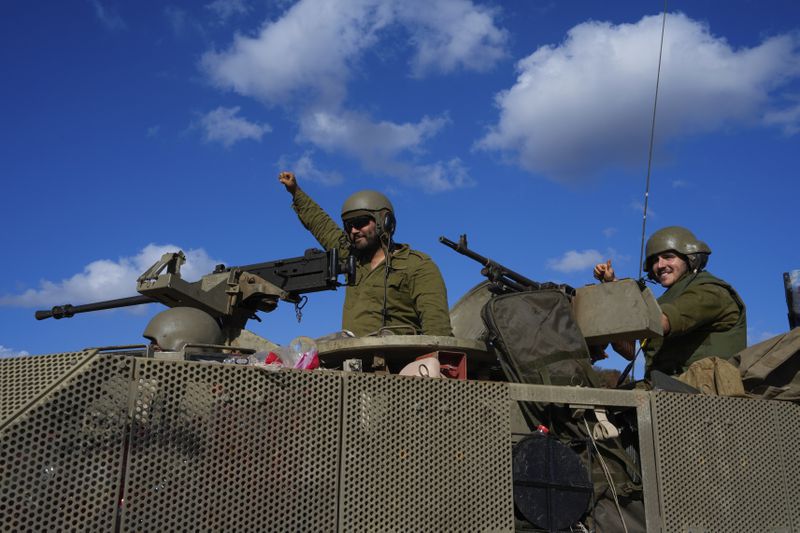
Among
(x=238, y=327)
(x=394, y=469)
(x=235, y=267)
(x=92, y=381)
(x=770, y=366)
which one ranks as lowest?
(x=394, y=469)

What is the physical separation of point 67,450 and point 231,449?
56 cm

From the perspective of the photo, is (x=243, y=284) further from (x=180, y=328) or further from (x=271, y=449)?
(x=271, y=449)

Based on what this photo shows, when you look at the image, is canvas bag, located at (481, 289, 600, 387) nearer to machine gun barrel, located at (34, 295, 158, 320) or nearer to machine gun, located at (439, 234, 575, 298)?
machine gun, located at (439, 234, 575, 298)

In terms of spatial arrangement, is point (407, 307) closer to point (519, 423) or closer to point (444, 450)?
point (519, 423)

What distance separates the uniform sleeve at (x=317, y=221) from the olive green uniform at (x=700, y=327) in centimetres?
266

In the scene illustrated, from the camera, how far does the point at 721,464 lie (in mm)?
4086

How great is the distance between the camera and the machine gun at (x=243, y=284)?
5453 millimetres

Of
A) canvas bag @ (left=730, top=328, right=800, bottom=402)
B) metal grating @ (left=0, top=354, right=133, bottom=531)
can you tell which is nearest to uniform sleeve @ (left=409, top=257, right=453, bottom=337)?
canvas bag @ (left=730, top=328, right=800, bottom=402)

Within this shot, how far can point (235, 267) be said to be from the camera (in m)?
5.93

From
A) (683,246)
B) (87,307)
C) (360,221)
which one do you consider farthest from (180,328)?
(683,246)

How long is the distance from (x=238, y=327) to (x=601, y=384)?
2.68 meters

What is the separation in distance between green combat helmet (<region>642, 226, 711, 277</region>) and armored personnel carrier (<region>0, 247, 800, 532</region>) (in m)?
1.27

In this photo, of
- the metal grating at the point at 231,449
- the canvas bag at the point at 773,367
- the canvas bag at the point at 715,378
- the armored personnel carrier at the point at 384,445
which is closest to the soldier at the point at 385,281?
the armored personnel carrier at the point at 384,445

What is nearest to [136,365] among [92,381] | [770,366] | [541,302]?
[92,381]
